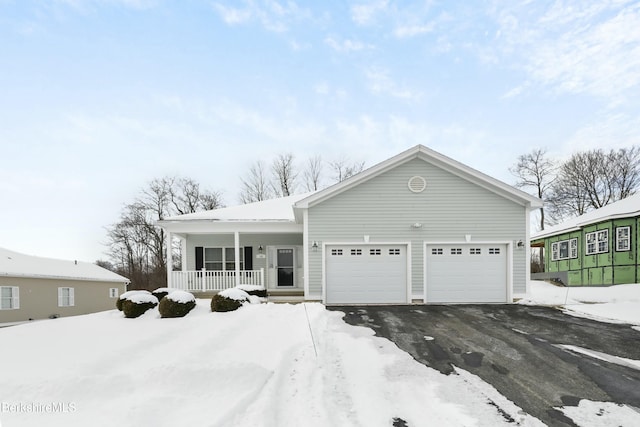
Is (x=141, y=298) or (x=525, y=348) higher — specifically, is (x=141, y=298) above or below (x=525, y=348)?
above

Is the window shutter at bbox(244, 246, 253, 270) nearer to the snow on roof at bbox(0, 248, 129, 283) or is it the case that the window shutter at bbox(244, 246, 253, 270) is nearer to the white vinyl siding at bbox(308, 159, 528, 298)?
the white vinyl siding at bbox(308, 159, 528, 298)

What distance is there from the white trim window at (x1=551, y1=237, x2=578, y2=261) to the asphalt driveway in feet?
35.0

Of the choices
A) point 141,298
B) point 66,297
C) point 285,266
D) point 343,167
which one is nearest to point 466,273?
point 285,266

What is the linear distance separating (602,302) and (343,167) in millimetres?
22704

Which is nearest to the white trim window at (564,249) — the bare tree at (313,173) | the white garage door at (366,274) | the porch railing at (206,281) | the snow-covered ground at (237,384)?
the white garage door at (366,274)

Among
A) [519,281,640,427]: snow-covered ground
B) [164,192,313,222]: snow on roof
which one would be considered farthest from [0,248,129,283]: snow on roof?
[519,281,640,427]: snow-covered ground

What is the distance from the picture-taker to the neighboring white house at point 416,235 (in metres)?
11.0

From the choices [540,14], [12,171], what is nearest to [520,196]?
[540,14]

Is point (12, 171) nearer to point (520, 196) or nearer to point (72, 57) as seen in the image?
point (72, 57)

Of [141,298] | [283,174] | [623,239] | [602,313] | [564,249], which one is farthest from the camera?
[283,174]

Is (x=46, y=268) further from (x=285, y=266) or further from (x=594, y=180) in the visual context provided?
(x=594, y=180)

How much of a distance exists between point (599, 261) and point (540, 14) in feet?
38.8

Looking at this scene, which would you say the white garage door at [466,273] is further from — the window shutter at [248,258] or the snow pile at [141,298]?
the snow pile at [141,298]

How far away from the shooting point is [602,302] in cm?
1102
